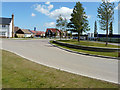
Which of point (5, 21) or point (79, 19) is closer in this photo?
point (79, 19)

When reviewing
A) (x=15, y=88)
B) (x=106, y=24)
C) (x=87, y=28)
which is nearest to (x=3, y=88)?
(x=15, y=88)

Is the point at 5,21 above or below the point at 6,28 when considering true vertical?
above

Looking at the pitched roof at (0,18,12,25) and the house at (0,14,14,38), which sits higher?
the pitched roof at (0,18,12,25)

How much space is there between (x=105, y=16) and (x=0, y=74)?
18.5 metres

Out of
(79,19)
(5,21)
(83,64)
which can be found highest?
(5,21)

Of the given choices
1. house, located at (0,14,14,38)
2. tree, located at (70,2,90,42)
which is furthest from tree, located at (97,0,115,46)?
house, located at (0,14,14,38)

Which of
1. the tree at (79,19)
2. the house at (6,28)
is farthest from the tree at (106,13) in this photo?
the house at (6,28)

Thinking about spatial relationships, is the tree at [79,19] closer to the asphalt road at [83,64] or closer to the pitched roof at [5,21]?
the asphalt road at [83,64]

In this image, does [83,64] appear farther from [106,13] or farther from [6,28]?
[6,28]

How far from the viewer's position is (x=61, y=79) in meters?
5.17

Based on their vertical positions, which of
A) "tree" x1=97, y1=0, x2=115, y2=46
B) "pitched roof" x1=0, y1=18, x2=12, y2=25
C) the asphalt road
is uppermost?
"pitched roof" x1=0, y1=18, x2=12, y2=25

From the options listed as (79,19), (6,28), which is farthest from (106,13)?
(6,28)

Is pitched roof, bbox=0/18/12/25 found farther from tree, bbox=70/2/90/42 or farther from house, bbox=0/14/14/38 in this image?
tree, bbox=70/2/90/42

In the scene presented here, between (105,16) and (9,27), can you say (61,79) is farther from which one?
(9,27)
